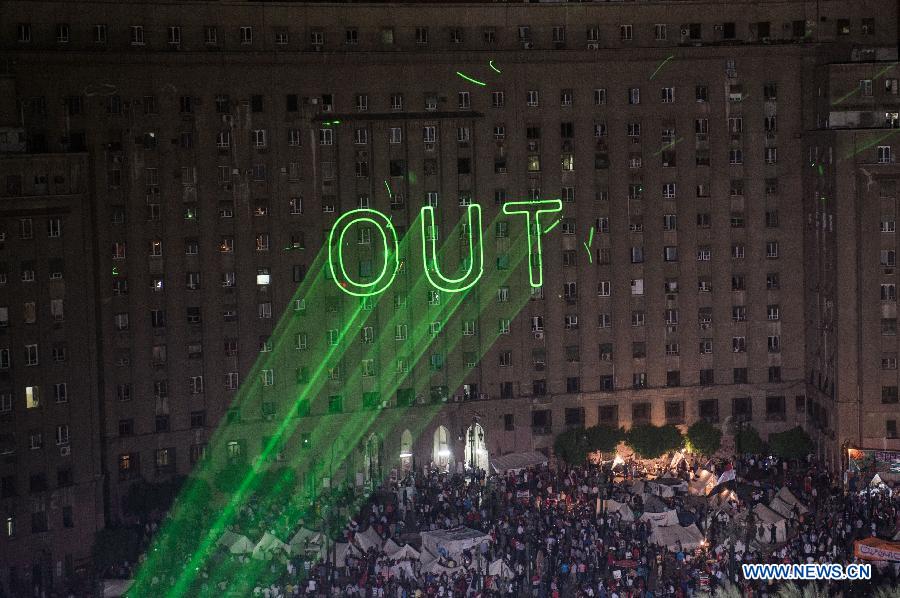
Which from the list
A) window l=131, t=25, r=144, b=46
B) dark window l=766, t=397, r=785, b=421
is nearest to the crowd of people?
dark window l=766, t=397, r=785, b=421

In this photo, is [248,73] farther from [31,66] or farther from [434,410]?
[434,410]

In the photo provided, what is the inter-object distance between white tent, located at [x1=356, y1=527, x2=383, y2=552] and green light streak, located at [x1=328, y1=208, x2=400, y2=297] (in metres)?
18.2

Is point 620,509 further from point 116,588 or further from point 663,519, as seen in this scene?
point 116,588

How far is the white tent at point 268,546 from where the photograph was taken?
256ft

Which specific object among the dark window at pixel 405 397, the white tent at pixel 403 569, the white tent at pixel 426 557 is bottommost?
the white tent at pixel 403 569

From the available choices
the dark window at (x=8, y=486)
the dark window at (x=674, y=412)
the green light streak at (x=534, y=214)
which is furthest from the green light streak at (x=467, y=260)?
the dark window at (x=8, y=486)

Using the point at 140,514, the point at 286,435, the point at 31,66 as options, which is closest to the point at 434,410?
the point at 286,435

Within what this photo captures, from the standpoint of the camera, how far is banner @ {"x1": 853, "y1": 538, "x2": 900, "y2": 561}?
240 feet

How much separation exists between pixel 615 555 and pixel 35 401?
2780cm

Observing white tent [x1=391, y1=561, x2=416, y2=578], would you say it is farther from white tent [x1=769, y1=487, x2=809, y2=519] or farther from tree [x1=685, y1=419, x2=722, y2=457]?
tree [x1=685, y1=419, x2=722, y2=457]

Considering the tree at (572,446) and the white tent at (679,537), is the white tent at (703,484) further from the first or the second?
the white tent at (679,537)

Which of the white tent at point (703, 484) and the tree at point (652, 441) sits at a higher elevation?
the tree at point (652, 441)

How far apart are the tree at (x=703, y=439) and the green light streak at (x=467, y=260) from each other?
1424cm

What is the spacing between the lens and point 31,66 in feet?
287
